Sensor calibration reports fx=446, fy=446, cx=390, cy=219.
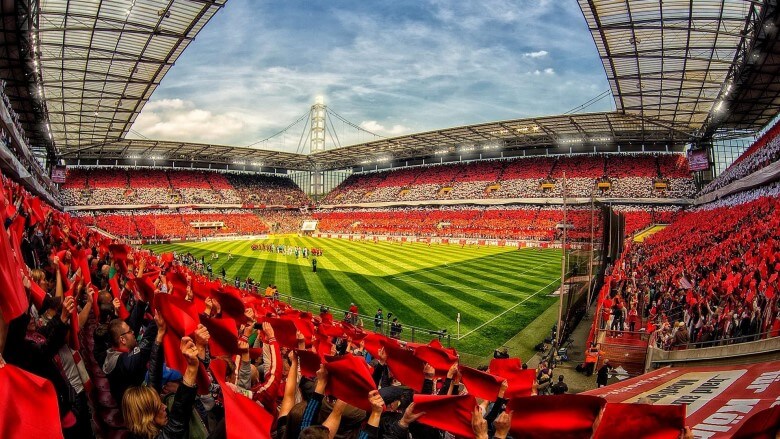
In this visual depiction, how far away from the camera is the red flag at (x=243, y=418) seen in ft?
8.91

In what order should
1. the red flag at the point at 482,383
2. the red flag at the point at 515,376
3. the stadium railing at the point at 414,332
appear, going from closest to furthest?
the red flag at the point at 482,383
the red flag at the point at 515,376
the stadium railing at the point at 414,332

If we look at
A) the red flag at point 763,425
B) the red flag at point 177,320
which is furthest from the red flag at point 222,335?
the red flag at point 763,425

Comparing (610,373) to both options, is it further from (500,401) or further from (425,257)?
(425,257)

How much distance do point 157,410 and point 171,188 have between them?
74.8 metres

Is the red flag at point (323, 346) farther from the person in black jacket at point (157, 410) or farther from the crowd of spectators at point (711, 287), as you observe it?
the crowd of spectators at point (711, 287)

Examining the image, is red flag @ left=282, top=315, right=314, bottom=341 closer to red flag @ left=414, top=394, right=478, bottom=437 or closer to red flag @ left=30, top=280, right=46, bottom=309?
red flag @ left=30, top=280, right=46, bottom=309

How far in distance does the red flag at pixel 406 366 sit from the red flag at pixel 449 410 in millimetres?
1423

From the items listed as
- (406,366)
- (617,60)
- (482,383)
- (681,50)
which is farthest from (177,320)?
(617,60)

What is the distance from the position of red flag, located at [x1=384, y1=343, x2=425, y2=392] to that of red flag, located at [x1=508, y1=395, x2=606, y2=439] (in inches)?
63.8

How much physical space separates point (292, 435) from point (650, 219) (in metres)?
53.5

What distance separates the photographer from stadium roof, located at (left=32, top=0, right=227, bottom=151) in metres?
19.5

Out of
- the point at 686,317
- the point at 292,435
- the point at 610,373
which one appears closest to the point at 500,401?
the point at 292,435

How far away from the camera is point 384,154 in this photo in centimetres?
6469

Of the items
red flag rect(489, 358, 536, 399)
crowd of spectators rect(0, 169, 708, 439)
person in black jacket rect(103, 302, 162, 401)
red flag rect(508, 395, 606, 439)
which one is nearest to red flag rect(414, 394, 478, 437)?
crowd of spectators rect(0, 169, 708, 439)
